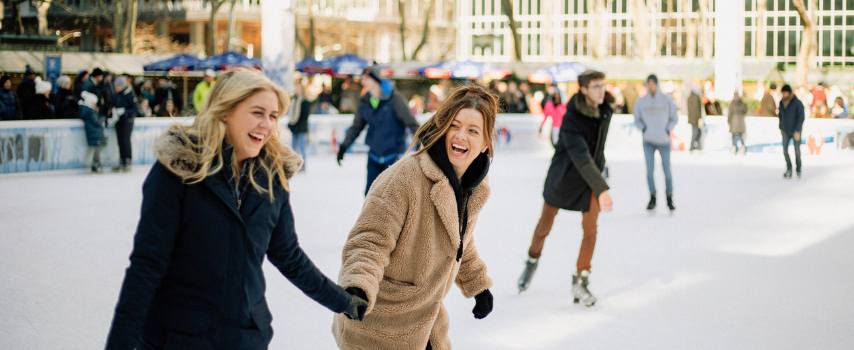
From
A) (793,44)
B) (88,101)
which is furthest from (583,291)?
(793,44)

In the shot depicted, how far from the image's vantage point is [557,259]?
9570 millimetres

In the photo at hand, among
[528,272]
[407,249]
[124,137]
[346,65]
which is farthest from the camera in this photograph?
[346,65]

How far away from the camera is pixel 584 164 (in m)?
7.27

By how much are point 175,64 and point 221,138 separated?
35.9m

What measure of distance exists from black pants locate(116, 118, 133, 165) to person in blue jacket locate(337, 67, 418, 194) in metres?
8.63

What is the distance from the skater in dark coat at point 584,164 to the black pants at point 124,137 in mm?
12026

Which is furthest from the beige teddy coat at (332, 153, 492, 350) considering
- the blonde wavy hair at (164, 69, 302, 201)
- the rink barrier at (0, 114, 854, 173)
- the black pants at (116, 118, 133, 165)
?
the black pants at (116, 118, 133, 165)

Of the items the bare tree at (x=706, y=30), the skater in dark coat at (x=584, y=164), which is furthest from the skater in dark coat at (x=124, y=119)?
the bare tree at (x=706, y=30)

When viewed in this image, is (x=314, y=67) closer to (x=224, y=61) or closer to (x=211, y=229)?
(x=224, y=61)

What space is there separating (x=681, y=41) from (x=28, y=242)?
3182 inches

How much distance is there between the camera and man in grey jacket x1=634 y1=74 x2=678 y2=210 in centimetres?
1334

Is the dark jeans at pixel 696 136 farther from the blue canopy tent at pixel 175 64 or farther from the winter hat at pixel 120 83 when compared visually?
the blue canopy tent at pixel 175 64

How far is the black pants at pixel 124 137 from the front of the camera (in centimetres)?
1853

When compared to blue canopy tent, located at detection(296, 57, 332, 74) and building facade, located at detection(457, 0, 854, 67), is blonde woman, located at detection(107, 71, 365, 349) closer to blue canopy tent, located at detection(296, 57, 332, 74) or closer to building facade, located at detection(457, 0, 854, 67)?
blue canopy tent, located at detection(296, 57, 332, 74)
